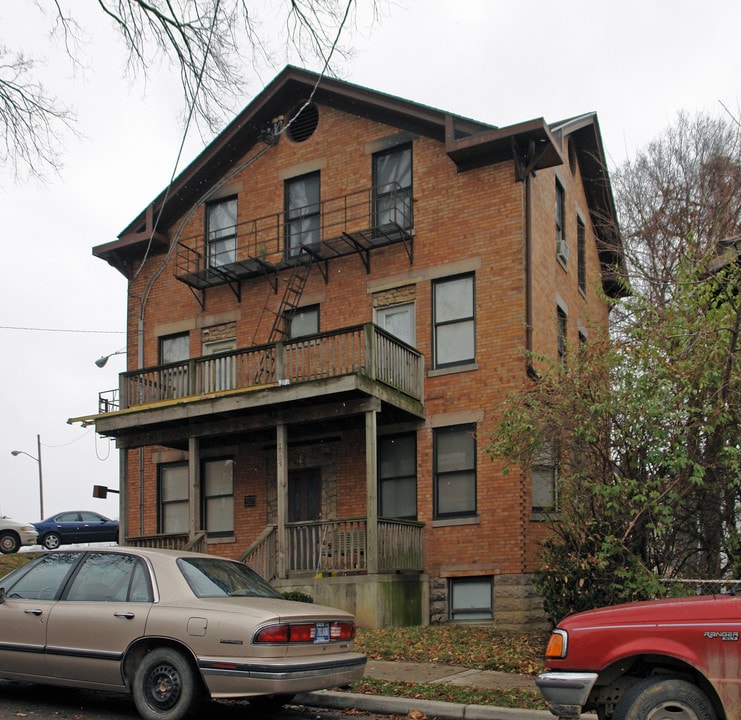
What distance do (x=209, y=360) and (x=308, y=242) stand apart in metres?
3.52

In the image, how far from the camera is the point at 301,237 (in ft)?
67.5

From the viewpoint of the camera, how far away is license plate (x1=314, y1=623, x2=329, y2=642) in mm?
8305

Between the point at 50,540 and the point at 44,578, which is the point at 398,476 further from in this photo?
the point at 50,540

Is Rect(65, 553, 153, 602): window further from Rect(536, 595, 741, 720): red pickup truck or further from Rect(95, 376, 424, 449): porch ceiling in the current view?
Rect(95, 376, 424, 449): porch ceiling

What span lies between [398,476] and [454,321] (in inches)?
124

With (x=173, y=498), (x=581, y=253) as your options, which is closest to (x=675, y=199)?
(x=581, y=253)

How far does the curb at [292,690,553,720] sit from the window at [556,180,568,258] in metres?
12.9

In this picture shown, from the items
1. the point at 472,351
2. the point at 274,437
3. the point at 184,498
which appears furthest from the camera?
the point at 184,498

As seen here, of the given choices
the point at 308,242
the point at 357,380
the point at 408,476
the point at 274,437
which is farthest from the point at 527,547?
the point at 308,242

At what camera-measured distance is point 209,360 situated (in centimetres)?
1888

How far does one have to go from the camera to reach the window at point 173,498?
21406 millimetres

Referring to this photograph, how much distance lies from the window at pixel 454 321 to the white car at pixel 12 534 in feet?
48.4

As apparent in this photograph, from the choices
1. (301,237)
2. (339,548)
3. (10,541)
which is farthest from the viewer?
(10,541)

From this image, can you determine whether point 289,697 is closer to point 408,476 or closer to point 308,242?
point 408,476
